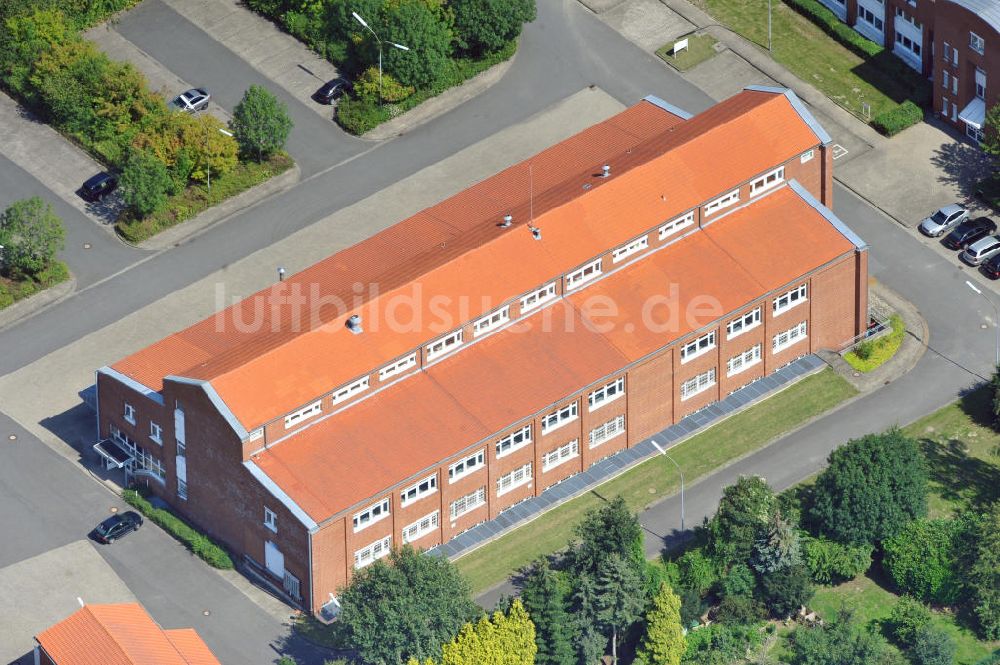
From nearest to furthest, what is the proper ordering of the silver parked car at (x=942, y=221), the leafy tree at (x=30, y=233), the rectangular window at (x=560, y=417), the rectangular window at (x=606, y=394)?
the rectangular window at (x=560, y=417)
the rectangular window at (x=606, y=394)
the leafy tree at (x=30, y=233)
the silver parked car at (x=942, y=221)

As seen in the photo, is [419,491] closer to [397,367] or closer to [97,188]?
[397,367]

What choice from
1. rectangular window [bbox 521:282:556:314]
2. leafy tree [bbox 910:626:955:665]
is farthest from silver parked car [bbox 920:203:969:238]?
leafy tree [bbox 910:626:955:665]

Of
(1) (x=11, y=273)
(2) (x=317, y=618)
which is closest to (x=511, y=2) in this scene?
(1) (x=11, y=273)

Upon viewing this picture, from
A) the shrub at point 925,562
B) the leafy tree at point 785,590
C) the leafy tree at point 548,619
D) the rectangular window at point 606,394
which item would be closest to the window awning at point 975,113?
the shrub at point 925,562

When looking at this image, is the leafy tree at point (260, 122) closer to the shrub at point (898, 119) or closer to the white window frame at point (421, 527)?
the white window frame at point (421, 527)

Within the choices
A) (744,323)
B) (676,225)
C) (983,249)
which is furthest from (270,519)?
(983,249)
